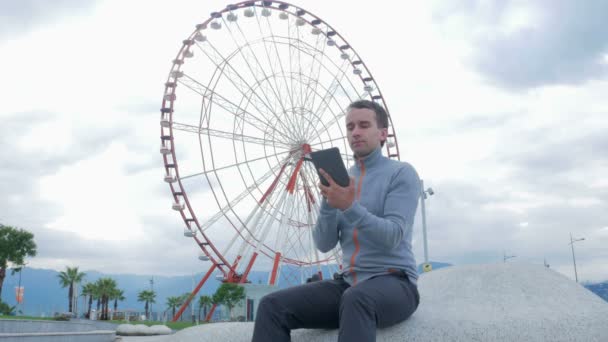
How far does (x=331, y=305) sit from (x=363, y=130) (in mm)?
944

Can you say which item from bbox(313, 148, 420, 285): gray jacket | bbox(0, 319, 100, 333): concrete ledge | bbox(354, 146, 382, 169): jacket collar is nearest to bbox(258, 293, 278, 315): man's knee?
bbox(313, 148, 420, 285): gray jacket

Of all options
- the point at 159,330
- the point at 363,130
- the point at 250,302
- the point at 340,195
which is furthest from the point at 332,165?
the point at 250,302

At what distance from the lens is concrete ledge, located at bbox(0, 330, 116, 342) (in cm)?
1288

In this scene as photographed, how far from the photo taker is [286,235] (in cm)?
2166

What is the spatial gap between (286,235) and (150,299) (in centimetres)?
5552

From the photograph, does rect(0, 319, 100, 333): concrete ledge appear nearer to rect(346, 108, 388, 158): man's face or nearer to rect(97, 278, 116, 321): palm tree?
rect(346, 108, 388, 158): man's face

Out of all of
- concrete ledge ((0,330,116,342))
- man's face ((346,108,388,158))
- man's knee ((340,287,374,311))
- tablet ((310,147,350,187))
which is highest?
man's face ((346,108,388,158))

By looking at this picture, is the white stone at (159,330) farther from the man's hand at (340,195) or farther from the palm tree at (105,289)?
the palm tree at (105,289)

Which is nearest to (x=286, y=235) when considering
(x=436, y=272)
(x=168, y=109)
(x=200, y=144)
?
(x=200, y=144)

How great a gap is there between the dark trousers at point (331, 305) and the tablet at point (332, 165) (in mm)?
501

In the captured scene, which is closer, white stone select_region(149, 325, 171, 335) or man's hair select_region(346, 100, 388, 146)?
man's hair select_region(346, 100, 388, 146)

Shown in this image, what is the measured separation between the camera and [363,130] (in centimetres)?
304

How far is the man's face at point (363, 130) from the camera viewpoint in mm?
3029

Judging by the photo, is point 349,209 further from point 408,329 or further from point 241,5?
point 241,5
